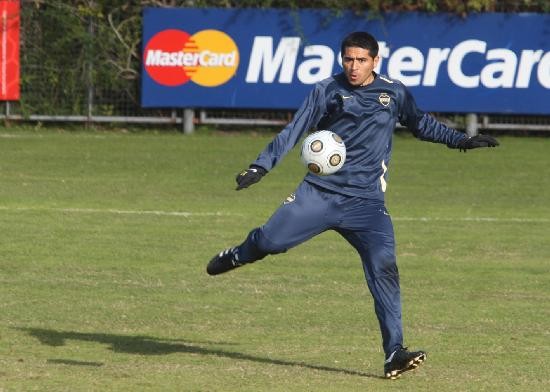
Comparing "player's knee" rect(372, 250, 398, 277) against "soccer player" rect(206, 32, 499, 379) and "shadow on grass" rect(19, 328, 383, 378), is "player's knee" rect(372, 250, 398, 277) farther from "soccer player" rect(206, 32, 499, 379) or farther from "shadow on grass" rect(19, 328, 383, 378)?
"shadow on grass" rect(19, 328, 383, 378)

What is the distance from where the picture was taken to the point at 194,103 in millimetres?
24906

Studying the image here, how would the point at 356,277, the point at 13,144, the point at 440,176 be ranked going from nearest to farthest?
the point at 356,277 < the point at 440,176 < the point at 13,144

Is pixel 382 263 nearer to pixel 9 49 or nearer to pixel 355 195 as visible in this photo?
pixel 355 195

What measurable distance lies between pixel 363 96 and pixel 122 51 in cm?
1726

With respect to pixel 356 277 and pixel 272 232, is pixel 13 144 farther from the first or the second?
pixel 272 232

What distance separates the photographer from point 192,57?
24.4 m

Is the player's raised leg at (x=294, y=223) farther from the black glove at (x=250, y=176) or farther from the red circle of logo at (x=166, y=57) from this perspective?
the red circle of logo at (x=166, y=57)

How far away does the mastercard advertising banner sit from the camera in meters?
24.3

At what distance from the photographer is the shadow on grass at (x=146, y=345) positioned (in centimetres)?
920

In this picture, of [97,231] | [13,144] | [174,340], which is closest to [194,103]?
[13,144]

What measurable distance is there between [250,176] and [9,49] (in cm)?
1746

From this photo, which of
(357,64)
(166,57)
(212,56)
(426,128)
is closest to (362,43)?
(357,64)

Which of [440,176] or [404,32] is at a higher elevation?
[404,32]

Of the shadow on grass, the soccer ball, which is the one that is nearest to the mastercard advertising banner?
the shadow on grass
